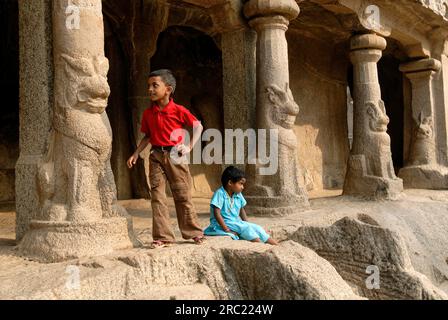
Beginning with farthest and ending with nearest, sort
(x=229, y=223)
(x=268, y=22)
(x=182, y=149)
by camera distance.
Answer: (x=268, y=22) → (x=229, y=223) → (x=182, y=149)

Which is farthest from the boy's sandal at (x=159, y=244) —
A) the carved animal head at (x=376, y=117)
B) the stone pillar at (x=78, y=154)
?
the carved animal head at (x=376, y=117)

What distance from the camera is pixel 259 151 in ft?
18.2

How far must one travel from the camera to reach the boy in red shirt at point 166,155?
348cm

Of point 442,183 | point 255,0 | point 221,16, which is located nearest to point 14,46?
point 221,16

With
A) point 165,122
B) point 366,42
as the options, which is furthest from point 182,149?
point 366,42

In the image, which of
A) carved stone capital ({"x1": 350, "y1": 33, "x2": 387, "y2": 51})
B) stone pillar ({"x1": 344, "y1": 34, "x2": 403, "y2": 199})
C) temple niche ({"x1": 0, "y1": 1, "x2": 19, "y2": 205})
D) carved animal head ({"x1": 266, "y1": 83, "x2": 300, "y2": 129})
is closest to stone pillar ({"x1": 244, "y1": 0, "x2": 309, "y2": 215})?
carved animal head ({"x1": 266, "y1": 83, "x2": 300, "y2": 129})

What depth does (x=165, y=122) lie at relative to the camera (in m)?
3.51

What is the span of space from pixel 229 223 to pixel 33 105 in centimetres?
188

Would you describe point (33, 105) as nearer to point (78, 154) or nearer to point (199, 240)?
point (78, 154)

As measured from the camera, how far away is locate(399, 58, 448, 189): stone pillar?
8.52m

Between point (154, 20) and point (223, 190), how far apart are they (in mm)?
4483

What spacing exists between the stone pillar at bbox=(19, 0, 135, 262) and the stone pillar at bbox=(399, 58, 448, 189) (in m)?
6.42

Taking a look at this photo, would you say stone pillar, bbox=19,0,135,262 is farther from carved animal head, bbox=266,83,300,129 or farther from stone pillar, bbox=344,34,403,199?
stone pillar, bbox=344,34,403,199

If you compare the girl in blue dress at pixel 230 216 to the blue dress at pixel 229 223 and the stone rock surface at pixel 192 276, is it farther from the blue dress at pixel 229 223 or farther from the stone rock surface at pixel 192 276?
the stone rock surface at pixel 192 276
